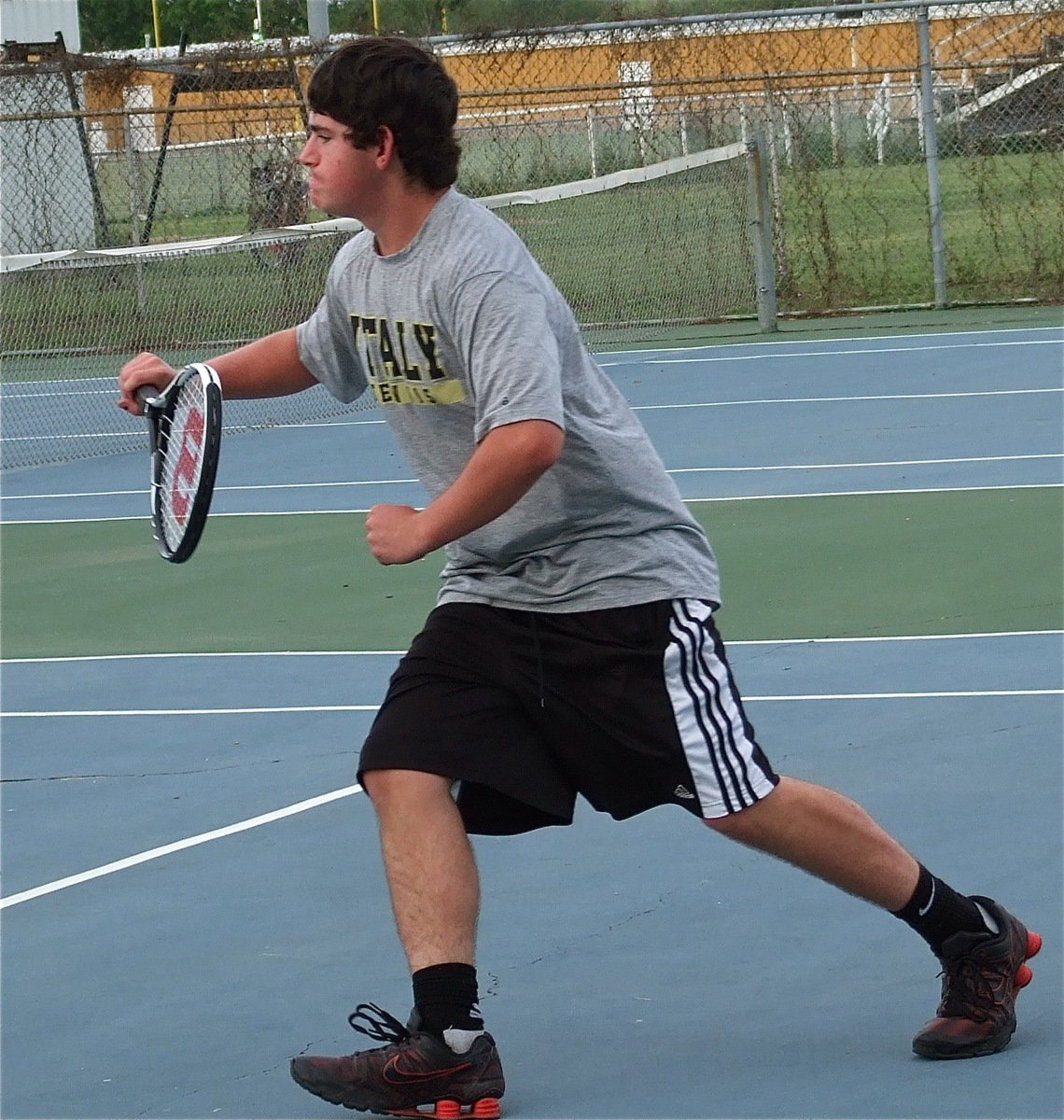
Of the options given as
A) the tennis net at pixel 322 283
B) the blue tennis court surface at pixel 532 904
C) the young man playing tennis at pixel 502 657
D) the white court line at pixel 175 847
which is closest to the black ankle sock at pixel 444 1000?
the young man playing tennis at pixel 502 657

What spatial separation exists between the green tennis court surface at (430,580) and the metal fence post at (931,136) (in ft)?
26.4

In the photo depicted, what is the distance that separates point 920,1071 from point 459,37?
1535cm

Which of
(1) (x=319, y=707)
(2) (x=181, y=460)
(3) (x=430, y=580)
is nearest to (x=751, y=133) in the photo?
(3) (x=430, y=580)

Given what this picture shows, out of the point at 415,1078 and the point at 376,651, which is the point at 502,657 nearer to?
the point at 415,1078

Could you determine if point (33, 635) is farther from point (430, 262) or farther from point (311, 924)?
point (430, 262)

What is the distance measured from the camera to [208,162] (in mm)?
24406

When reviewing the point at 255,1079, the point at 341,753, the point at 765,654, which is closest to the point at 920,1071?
the point at 255,1079

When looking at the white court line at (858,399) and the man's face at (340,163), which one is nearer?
the man's face at (340,163)

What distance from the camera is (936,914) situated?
3.81 metres

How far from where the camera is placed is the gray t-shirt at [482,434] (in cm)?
356

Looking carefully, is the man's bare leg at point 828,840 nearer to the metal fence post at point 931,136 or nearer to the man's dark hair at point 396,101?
the man's dark hair at point 396,101

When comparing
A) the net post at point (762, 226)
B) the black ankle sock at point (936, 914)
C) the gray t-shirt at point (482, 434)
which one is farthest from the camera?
the net post at point (762, 226)

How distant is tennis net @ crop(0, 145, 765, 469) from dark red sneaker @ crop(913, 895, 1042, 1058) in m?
13.5

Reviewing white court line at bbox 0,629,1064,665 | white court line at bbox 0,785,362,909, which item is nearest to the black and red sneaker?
white court line at bbox 0,785,362,909
